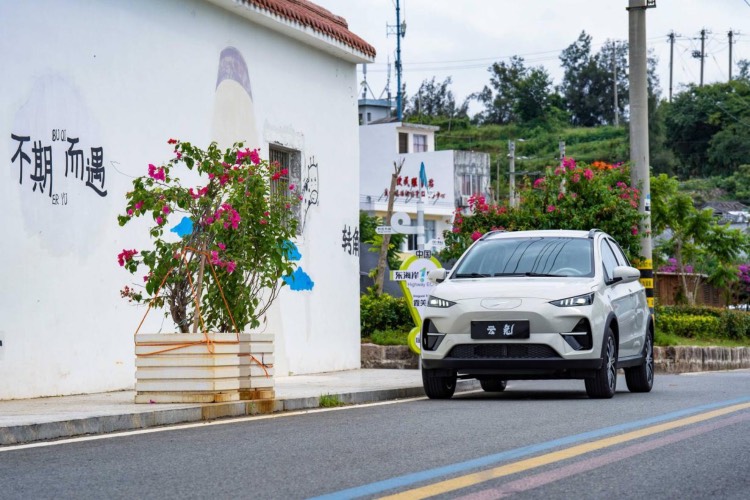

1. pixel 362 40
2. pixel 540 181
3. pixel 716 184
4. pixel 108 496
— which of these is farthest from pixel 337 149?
pixel 716 184

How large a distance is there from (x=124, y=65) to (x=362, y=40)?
6.13 metres

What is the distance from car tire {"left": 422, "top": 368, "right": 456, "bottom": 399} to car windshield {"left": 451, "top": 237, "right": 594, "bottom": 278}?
3.78 feet

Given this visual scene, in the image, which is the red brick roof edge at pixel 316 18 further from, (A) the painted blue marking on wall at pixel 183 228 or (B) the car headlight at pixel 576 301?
(B) the car headlight at pixel 576 301

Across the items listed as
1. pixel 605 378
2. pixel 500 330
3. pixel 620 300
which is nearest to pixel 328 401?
pixel 500 330

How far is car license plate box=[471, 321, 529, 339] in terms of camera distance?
1259 centimetres

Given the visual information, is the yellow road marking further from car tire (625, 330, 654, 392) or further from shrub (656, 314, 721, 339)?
shrub (656, 314, 721, 339)

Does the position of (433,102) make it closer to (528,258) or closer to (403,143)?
(403,143)

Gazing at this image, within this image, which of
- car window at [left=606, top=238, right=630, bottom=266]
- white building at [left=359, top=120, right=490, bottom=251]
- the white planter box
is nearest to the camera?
the white planter box

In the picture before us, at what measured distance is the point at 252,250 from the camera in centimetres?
1295

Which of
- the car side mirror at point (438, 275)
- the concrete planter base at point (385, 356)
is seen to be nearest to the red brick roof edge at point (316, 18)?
the concrete planter base at point (385, 356)

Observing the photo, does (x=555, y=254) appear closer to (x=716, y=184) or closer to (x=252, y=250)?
(x=252, y=250)

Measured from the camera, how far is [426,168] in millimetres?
74688

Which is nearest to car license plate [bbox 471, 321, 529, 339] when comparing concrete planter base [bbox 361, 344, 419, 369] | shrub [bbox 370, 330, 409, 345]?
concrete planter base [bbox 361, 344, 419, 369]

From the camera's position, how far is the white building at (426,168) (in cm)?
7356
